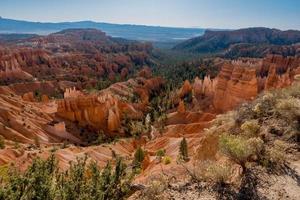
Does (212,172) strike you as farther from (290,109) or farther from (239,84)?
(239,84)

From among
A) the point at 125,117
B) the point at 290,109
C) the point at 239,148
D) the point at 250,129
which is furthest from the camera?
the point at 125,117

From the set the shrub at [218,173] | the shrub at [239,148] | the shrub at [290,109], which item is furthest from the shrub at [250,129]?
the shrub at [218,173]

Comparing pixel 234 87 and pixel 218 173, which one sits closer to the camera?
pixel 218 173

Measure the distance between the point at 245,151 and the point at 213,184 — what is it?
4.74ft

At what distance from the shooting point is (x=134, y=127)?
5159 centimetres

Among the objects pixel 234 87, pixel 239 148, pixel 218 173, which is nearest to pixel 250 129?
pixel 239 148

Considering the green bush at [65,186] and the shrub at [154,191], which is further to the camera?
the green bush at [65,186]

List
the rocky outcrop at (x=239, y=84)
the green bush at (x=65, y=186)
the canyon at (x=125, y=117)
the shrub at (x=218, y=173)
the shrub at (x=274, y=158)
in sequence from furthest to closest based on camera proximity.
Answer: the rocky outcrop at (x=239, y=84), the canyon at (x=125, y=117), the shrub at (x=274, y=158), the shrub at (x=218, y=173), the green bush at (x=65, y=186)

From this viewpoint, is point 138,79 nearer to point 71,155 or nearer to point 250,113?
point 71,155

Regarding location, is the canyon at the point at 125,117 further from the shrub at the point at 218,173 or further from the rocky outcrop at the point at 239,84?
the shrub at the point at 218,173

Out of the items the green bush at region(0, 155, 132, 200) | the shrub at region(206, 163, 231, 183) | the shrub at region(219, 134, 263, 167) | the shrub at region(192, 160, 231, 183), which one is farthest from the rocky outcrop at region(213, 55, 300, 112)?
the green bush at region(0, 155, 132, 200)

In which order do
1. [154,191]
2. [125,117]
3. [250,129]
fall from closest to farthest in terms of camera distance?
[154,191] < [250,129] < [125,117]

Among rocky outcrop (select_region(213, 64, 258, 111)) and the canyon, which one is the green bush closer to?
the canyon

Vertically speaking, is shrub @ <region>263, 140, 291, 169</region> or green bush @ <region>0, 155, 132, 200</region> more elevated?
shrub @ <region>263, 140, 291, 169</region>
